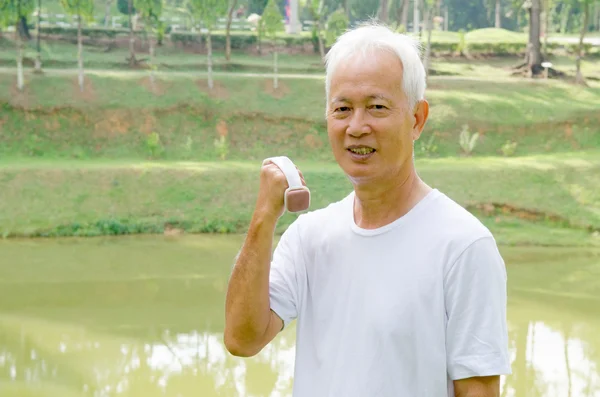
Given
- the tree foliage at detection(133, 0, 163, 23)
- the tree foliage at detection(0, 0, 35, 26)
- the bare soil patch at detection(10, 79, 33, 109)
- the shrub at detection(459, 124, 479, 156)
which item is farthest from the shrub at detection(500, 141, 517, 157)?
the tree foliage at detection(0, 0, 35, 26)

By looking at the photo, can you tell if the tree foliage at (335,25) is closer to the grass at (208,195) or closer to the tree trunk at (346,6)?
the tree trunk at (346,6)

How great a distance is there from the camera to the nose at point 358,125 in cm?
172

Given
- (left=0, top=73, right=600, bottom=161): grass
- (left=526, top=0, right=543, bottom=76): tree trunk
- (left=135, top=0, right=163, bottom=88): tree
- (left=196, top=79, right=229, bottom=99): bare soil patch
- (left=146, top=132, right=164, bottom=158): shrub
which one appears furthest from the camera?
(left=526, top=0, right=543, bottom=76): tree trunk

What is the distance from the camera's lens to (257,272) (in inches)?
68.2

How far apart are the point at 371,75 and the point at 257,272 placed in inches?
17.6

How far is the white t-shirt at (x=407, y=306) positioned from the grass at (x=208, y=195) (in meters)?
11.4

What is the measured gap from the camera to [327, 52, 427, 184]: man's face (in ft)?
5.57

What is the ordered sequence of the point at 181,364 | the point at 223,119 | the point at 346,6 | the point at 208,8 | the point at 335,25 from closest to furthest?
the point at 181,364 → the point at 223,119 → the point at 208,8 → the point at 335,25 → the point at 346,6

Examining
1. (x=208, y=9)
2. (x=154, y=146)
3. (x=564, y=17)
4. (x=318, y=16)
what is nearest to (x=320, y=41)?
(x=318, y=16)

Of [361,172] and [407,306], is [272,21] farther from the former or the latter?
[407,306]

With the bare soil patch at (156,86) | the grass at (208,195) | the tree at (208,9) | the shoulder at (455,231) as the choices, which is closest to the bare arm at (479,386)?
the shoulder at (455,231)

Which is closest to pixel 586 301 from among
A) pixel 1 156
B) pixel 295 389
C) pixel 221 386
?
pixel 221 386

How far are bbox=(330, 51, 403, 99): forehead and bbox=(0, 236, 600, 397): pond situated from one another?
5194 mm

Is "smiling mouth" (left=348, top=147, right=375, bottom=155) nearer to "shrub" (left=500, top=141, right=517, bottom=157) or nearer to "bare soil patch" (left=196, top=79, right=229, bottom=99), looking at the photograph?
"shrub" (left=500, top=141, right=517, bottom=157)
